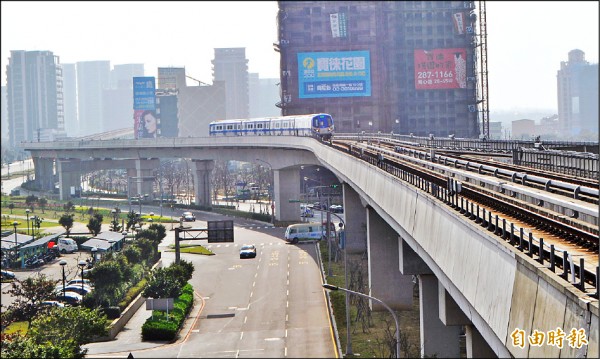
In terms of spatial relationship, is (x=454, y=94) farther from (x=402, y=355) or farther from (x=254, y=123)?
(x=402, y=355)

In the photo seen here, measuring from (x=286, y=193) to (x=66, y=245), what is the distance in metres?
27.7

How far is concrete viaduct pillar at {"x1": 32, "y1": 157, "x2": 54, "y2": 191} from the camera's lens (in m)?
175

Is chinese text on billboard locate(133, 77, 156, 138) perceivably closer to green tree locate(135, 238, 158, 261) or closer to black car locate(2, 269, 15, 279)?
green tree locate(135, 238, 158, 261)

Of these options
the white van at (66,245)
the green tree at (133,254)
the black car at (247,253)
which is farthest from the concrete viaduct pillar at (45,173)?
the green tree at (133,254)

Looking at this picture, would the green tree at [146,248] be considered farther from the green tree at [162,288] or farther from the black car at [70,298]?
the green tree at [162,288]

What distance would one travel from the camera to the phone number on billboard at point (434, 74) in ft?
499

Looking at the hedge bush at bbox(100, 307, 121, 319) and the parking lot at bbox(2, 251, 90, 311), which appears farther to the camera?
the parking lot at bbox(2, 251, 90, 311)

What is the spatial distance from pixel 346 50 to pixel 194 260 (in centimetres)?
8119

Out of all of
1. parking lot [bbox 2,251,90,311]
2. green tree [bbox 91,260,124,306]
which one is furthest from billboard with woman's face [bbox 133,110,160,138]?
green tree [bbox 91,260,124,306]

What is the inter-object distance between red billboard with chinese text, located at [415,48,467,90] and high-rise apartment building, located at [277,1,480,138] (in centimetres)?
10

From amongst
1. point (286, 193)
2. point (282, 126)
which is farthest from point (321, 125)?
point (282, 126)

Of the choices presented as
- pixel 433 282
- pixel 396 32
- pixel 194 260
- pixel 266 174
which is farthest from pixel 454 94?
pixel 433 282

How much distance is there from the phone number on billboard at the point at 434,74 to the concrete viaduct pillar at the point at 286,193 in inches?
2187

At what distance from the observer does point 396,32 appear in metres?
154
